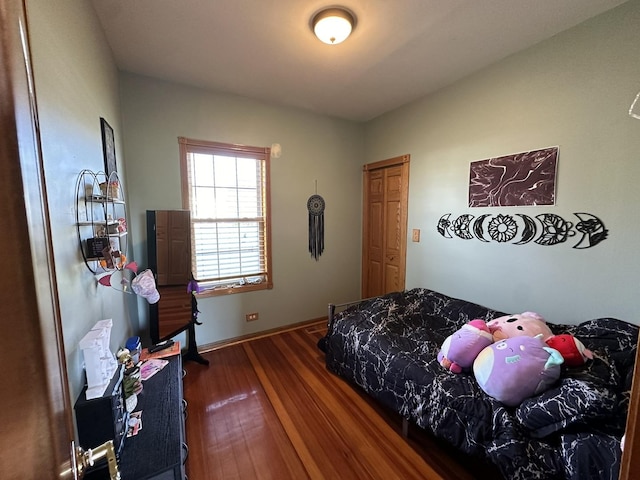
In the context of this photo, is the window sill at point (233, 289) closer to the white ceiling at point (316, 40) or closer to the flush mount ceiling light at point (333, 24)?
the white ceiling at point (316, 40)

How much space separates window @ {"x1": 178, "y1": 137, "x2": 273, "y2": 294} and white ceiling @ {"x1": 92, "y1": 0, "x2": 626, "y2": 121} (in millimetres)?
689

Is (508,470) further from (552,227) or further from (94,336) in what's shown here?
(94,336)

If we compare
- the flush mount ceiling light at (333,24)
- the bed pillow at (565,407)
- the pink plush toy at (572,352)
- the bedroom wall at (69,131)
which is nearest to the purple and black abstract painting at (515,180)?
the pink plush toy at (572,352)

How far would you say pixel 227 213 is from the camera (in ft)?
9.79

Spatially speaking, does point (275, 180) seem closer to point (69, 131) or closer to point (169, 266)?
point (169, 266)

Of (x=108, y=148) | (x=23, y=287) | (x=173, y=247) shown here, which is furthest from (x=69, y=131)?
(x=173, y=247)

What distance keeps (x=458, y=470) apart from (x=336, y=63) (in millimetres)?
3103

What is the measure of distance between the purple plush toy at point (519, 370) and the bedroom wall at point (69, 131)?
1.98 m

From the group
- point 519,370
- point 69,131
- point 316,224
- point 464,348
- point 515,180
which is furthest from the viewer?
point 316,224

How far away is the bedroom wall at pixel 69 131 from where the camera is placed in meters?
0.92

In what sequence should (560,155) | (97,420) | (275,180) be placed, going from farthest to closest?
(275,180) < (560,155) < (97,420)

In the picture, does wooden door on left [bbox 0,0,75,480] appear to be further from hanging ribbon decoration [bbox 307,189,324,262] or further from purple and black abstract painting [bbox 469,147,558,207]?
hanging ribbon decoration [bbox 307,189,324,262]

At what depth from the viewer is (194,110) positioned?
269 centimetres

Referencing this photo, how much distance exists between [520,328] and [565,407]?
2.19 ft
